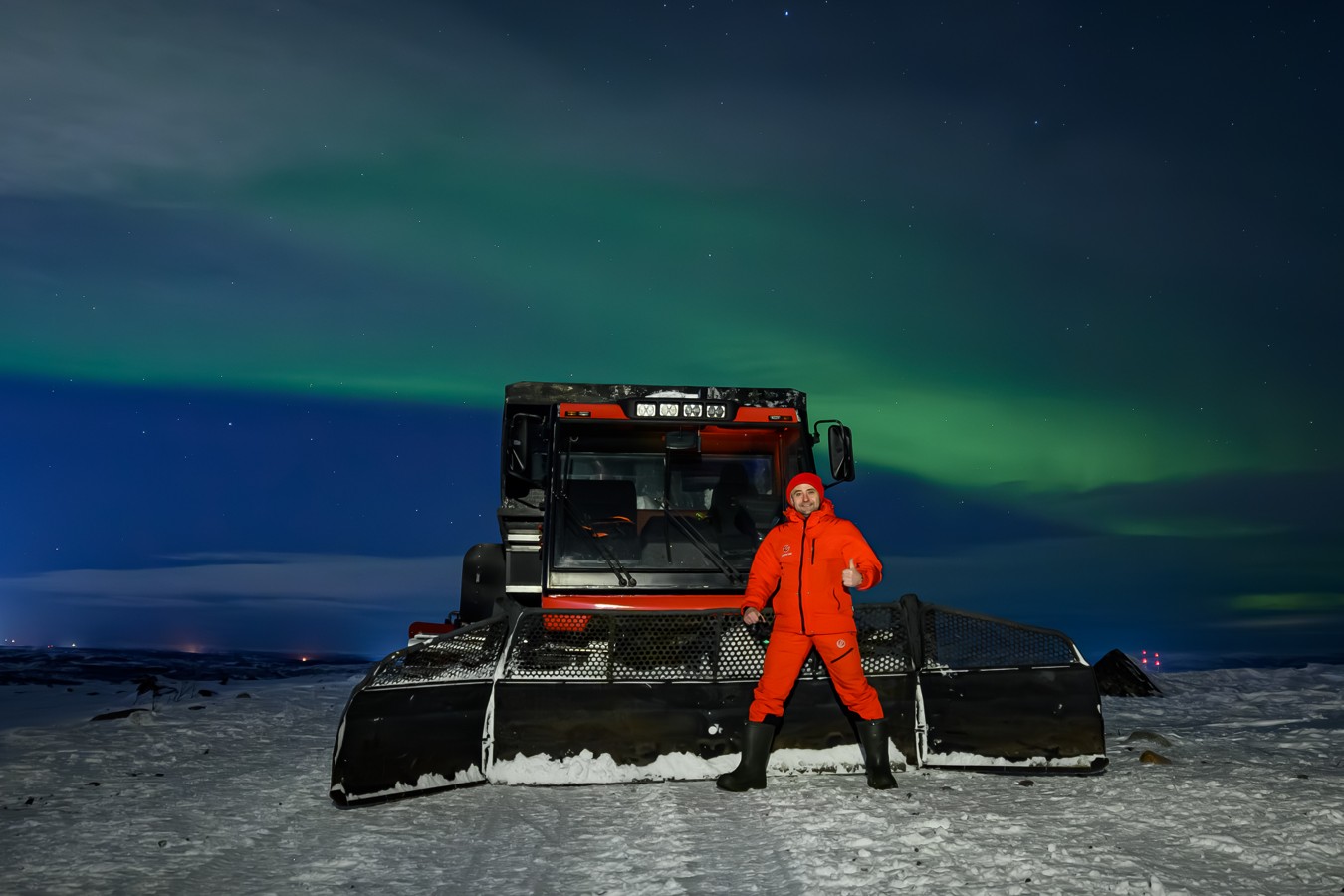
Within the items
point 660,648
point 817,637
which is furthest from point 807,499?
point 660,648

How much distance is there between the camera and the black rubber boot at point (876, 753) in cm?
609

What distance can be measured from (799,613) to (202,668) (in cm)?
3008

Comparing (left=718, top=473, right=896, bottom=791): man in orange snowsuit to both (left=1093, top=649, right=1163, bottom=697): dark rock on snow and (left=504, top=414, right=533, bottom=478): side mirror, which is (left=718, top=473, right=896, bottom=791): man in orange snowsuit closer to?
(left=504, top=414, right=533, bottom=478): side mirror

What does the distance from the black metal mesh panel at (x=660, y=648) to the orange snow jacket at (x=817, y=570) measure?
0.53 metres

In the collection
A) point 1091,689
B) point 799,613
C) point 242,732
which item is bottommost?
point 242,732

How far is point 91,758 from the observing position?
7.76m

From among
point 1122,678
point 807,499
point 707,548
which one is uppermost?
point 807,499

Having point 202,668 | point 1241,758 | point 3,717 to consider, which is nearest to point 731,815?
point 1241,758

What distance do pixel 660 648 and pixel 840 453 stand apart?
263cm

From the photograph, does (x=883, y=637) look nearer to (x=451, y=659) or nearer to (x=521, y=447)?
(x=451, y=659)

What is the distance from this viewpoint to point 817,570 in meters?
6.20

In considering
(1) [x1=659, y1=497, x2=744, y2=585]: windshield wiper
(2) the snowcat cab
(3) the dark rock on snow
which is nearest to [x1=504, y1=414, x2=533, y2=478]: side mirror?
(2) the snowcat cab

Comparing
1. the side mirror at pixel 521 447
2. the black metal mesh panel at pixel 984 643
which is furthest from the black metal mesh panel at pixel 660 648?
the side mirror at pixel 521 447

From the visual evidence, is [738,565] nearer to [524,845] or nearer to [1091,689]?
[1091,689]
